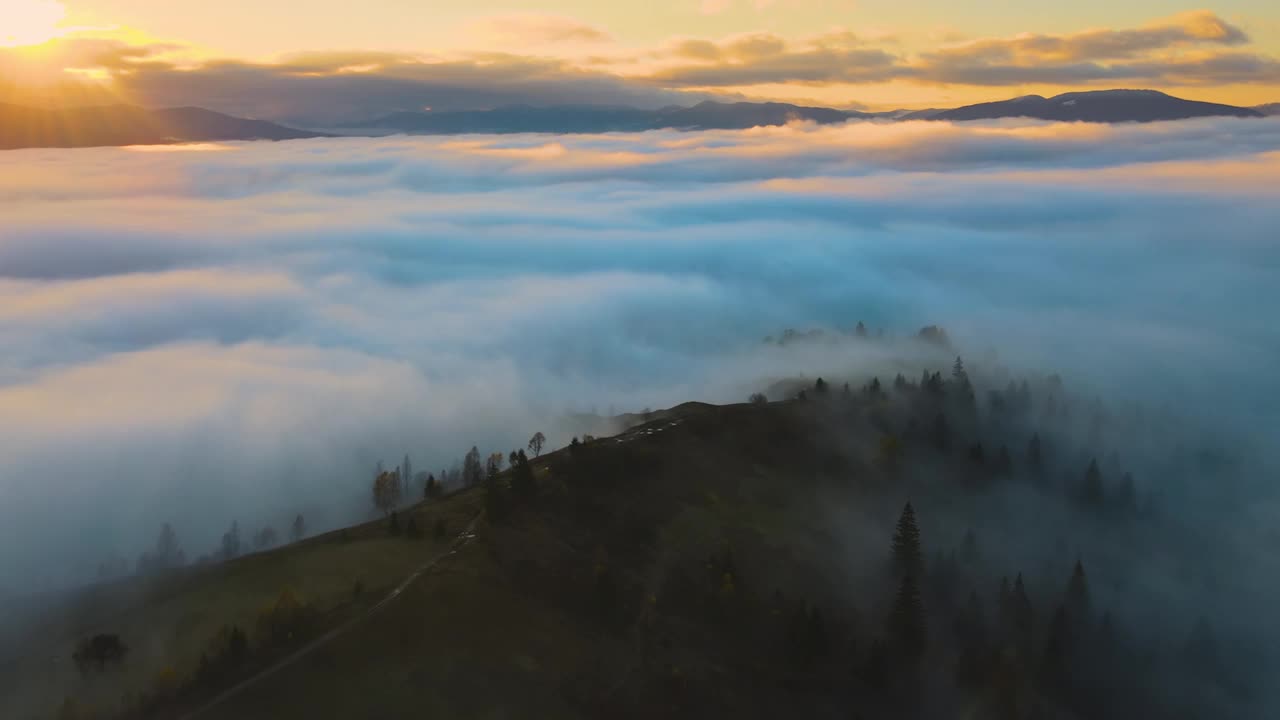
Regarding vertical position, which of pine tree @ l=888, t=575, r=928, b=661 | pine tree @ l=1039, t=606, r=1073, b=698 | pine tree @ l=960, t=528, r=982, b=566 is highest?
pine tree @ l=888, t=575, r=928, b=661

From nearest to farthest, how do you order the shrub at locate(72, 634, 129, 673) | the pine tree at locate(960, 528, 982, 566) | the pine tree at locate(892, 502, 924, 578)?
the shrub at locate(72, 634, 129, 673) → the pine tree at locate(892, 502, 924, 578) → the pine tree at locate(960, 528, 982, 566)

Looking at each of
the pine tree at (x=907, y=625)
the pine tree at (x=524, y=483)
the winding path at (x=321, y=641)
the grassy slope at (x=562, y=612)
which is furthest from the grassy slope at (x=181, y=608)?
the pine tree at (x=907, y=625)

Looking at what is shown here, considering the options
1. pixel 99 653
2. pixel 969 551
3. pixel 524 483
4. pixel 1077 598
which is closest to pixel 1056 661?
pixel 1077 598

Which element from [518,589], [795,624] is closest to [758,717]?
[795,624]

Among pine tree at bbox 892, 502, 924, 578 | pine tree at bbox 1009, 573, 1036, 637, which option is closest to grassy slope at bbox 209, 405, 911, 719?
pine tree at bbox 892, 502, 924, 578

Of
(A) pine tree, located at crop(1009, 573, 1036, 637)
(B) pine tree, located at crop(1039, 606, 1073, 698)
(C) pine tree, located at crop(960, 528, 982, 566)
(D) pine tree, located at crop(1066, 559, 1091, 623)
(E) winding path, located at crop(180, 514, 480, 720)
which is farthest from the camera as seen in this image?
(C) pine tree, located at crop(960, 528, 982, 566)

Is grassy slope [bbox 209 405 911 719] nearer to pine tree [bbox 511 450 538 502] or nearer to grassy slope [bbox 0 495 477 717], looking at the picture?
pine tree [bbox 511 450 538 502]

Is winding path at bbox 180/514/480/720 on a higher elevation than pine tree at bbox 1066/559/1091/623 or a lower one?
higher
